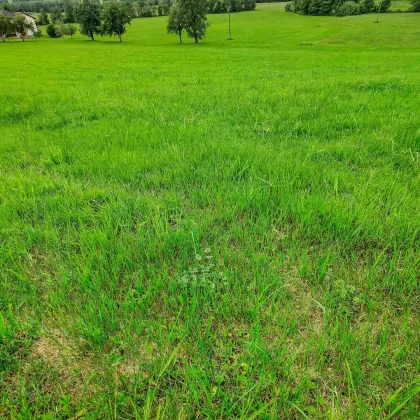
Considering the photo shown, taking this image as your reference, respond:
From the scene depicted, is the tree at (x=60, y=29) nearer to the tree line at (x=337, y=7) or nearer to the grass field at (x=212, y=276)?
the tree line at (x=337, y=7)

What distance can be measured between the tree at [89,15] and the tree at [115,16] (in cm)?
684

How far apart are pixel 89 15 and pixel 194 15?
101 ft

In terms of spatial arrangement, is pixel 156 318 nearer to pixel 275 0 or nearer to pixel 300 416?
pixel 300 416

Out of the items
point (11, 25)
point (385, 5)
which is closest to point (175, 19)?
point (11, 25)

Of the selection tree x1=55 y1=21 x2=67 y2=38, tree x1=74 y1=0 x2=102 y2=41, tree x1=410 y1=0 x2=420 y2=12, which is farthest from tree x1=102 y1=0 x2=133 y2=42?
tree x1=410 y1=0 x2=420 y2=12

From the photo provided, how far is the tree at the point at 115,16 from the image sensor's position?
6028cm

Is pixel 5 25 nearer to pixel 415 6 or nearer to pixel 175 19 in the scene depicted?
pixel 175 19

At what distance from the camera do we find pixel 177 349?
1.43 m

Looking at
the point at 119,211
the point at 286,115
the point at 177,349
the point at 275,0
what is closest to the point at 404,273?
the point at 177,349

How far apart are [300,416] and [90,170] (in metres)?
3.31

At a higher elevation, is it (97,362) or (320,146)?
(320,146)

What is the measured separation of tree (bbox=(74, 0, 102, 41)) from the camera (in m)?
65.0

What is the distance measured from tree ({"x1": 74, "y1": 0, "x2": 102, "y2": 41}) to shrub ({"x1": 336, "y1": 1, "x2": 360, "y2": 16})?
2905 inches

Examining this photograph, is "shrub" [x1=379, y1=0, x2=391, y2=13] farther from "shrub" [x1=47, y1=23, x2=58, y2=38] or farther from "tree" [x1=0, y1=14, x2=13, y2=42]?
"tree" [x1=0, y1=14, x2=13, y2=42]
